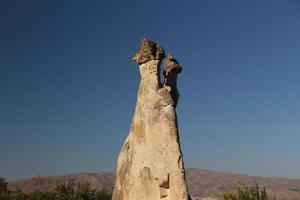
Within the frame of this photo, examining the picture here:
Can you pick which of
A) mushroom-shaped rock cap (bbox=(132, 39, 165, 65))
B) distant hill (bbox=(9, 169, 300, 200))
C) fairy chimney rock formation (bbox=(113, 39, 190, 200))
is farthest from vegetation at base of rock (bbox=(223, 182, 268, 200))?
distant hill (bbox=(9, 169, 300, 200))

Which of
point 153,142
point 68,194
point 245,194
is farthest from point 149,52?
point 68,194

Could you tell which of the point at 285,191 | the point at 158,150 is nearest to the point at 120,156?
the point at 158,150

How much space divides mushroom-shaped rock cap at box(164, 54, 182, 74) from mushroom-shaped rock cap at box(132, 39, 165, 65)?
28 centimetres

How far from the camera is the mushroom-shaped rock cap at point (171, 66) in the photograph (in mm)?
15008

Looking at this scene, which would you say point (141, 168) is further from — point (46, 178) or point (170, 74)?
point (46, 178)

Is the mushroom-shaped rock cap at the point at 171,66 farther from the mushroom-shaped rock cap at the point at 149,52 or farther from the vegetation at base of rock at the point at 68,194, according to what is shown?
the vegetation at base of rock at the point at 68,194

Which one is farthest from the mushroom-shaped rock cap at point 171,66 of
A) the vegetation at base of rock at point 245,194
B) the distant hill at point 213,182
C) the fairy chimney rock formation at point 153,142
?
the distant hill at point 213,182

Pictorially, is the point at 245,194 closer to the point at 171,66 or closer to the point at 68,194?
the point at 68,194

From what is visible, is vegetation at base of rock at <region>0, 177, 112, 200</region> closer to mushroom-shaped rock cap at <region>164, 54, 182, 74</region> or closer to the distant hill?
mushroom-shaped rock cap at <region>164, 54, 182, 74</region>

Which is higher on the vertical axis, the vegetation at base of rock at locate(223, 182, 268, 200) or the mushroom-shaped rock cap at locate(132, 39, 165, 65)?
the mushroom-shaped rock cap at locate(132, 39, 165, 65)

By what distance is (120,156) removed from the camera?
15211 mm

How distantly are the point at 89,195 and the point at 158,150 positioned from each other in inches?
1299

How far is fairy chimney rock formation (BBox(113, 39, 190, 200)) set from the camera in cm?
1309

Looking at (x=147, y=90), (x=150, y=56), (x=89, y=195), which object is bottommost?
(x=89, y=195)
